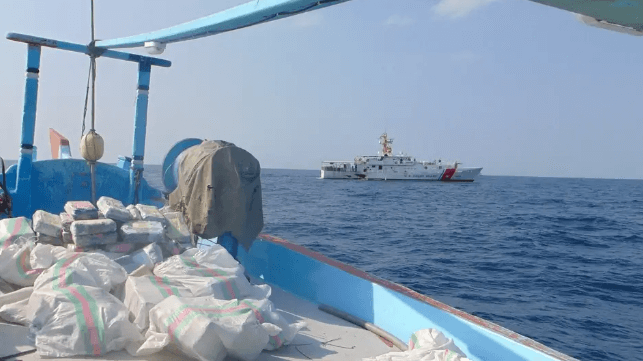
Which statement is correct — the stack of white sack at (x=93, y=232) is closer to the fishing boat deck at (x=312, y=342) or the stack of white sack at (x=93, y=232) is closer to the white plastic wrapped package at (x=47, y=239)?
the white plastic wrapped package at (x=47, y=239)

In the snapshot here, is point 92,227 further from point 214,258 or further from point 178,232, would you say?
point 214,258

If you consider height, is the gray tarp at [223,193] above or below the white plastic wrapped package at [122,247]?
above

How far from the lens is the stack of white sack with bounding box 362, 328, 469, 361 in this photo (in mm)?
3535

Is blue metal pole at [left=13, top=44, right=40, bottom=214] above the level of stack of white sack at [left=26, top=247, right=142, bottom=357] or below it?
above

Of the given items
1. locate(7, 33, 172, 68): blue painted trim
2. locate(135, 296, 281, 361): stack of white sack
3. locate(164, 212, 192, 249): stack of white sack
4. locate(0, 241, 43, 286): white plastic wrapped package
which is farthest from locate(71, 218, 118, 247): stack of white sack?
locate(7, 33, 172, 68): blue painted trim

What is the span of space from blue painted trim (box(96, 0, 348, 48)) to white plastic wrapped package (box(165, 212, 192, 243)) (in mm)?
1954

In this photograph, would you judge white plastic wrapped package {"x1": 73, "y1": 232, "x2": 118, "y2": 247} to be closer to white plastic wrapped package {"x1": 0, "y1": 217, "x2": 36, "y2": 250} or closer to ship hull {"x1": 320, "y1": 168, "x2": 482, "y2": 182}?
white plastic wrapped package {"x1": 0, "y1": 217, "x2": 36, "y2": 250}

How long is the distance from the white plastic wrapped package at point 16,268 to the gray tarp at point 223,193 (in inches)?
63.3

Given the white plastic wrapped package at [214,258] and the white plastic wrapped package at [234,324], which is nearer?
the white plastic wrapped package at [234,324]

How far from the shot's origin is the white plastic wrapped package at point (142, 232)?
511 cm

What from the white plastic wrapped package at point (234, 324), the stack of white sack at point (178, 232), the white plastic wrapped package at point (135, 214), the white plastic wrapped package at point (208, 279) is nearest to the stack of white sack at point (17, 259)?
the white plastic wrapped package at point (135, 214)

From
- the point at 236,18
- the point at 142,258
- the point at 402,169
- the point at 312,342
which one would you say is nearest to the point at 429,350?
the point at 312,342

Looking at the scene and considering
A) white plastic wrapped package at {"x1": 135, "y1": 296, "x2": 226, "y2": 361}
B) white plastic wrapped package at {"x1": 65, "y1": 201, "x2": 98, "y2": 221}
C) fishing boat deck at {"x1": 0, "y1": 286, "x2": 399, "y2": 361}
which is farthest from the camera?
white plastic wrapped package at {"x1": 65, "y1": 201, "x2": 98, "y2": 221}

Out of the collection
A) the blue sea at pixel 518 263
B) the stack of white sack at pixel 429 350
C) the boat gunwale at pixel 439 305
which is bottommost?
the blue sea at pixel 518 263
